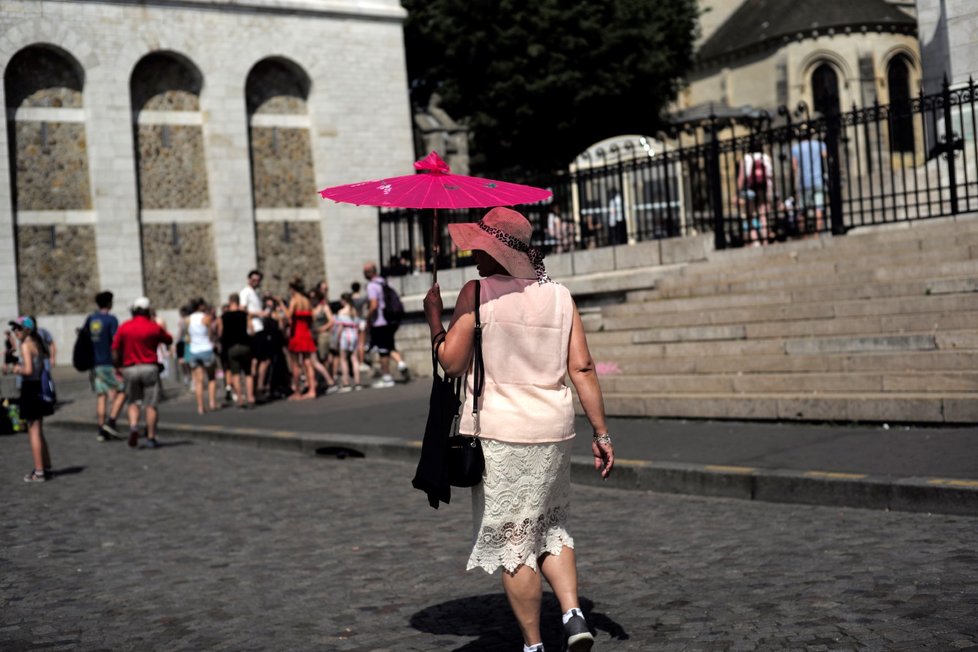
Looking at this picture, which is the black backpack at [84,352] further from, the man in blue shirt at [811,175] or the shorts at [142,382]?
the man in blue shirt at [811,175]

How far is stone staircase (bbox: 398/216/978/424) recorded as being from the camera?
34.4 ft

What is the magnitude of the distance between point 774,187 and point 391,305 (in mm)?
5845

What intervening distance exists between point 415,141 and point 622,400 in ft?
83.1

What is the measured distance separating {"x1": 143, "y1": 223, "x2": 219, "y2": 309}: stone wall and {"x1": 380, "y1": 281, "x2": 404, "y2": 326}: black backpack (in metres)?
13.9

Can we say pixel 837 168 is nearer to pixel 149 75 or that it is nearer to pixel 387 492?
pixel 387 492

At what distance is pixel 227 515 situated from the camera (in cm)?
902

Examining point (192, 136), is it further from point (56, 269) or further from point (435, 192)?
point (435, 192)

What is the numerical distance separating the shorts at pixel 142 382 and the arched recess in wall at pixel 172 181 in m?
17.5

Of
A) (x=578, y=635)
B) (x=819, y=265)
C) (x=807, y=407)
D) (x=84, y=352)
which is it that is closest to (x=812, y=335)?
(x=807, y=407)

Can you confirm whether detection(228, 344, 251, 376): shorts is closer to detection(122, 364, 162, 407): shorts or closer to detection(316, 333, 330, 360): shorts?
detection(316, 333, 330, 360): shorts

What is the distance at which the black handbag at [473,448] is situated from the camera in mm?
4641

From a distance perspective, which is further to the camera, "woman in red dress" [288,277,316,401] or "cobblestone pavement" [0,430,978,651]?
"woman in red dress" [288,277,316,401]

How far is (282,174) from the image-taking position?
1313 inches

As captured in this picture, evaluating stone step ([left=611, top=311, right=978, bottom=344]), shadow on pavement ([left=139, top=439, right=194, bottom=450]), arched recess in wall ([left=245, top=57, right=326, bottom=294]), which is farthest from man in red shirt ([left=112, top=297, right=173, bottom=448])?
arched recess in wall ([left=245, top=57, right=326, bottom=294])
